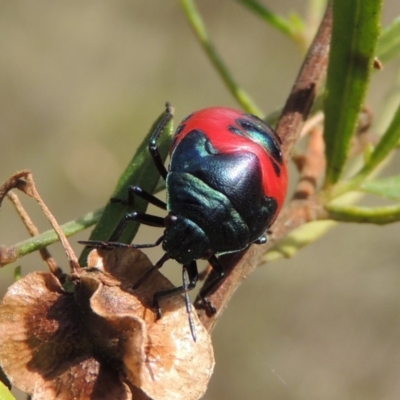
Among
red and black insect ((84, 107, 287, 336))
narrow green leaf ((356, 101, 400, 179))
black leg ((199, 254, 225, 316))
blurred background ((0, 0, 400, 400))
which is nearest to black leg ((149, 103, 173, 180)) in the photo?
red and black insect ((84, 107, 287, 336))

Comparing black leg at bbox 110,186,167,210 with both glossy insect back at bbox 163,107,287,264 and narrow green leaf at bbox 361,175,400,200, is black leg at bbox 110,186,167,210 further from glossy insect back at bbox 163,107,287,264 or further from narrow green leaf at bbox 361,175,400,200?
narrow green leaf at bbox 361,175,400,200

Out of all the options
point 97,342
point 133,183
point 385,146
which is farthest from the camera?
point 385,146

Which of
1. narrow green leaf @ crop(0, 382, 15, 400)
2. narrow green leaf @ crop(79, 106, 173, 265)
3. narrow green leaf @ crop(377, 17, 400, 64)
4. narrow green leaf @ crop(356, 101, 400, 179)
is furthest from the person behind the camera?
narrow green leaf @ crop(377, 17, 400, 64)

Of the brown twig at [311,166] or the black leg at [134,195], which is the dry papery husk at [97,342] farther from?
the brown twig at [311,166]

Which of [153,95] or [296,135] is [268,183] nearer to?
[296,135]

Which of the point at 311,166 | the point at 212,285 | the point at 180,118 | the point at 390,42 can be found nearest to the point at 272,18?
the point at 390,42

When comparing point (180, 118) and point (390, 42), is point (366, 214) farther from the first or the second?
point (180, 118)
